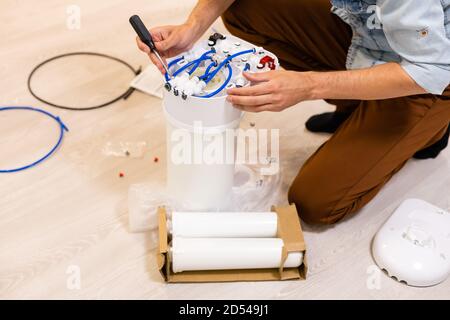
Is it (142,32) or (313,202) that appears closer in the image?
(142,32)

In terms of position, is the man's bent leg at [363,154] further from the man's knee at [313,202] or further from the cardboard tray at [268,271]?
the cardboard tray at [268,271]

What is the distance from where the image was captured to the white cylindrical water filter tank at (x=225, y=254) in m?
1.24

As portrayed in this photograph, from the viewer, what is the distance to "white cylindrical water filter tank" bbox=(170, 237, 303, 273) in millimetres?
1237

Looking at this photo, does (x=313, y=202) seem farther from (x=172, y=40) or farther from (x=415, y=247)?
(x=172, y=40)

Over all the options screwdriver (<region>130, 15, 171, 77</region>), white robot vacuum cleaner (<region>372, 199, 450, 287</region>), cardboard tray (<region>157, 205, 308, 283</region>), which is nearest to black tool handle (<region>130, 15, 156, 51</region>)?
screwdriver (<region>130, 15, 171, 77</region>)

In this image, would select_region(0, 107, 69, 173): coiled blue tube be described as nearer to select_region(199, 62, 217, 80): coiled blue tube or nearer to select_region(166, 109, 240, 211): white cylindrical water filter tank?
select_region(166, 109, 240, 211): white cylindrical water filter tank

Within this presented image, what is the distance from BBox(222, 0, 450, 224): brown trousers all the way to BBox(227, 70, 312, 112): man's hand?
0.94 ft

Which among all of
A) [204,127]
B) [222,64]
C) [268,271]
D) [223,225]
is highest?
[222,64]

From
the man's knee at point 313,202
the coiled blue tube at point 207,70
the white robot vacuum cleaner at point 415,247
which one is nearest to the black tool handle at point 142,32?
the coiled blue tube at point 207,70

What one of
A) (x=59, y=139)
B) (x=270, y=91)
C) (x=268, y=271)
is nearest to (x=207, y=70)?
(x=270, y=91)

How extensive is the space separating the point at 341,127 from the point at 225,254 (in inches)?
17.9

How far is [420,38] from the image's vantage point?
1.06m
